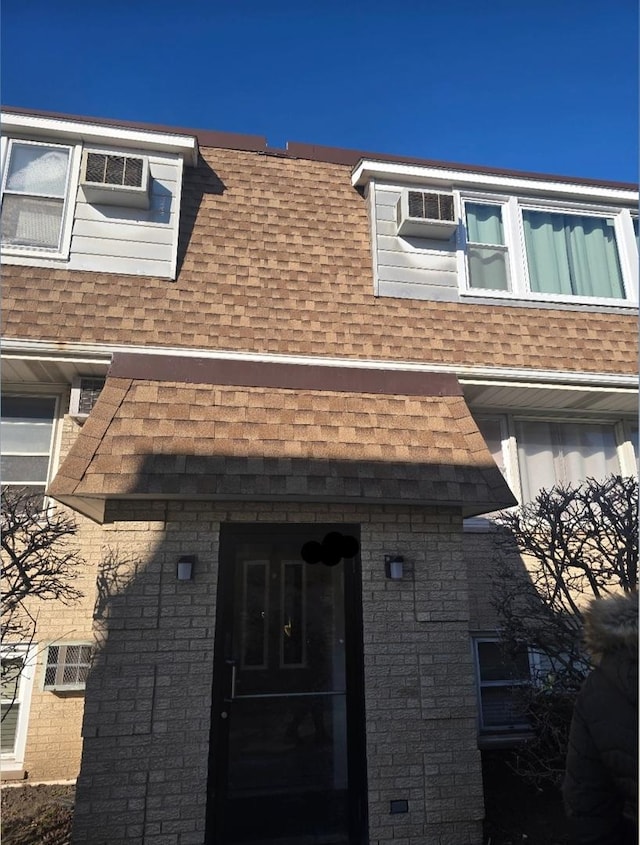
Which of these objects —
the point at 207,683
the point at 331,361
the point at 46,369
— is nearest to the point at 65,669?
the point at 207,683

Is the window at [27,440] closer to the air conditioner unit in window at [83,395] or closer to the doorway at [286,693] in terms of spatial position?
the air conditioner unit in window at [83,395]

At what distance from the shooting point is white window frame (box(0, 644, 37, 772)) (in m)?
5.55

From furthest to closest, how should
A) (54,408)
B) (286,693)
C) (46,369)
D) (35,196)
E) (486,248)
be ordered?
(486,248) → (35,196) → (54,408) → (46,369) → (286,693)

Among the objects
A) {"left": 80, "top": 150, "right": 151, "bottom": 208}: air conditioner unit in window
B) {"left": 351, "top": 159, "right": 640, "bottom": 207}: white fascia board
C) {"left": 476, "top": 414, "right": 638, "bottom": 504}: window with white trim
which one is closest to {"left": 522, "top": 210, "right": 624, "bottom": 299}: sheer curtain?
{"left": 351, "top": 159, "right": 640, "bottom": 207}: white fascia board

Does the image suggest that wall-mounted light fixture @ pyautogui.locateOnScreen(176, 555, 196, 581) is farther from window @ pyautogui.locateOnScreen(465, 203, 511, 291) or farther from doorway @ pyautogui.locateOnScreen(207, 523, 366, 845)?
window @ pyautogui.locateOnScreen(465, 203, 511, 291)

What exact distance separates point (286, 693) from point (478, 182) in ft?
21.5

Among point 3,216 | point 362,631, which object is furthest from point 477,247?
point 3,216

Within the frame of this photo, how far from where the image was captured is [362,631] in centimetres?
471

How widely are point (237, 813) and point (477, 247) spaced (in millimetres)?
6694

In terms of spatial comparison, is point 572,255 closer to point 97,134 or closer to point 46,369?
point 97,134

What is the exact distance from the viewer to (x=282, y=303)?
21.7ft

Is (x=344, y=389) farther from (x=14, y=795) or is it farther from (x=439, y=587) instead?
(x=14, y=795)

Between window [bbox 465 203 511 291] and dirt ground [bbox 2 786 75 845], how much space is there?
6927 millimetres

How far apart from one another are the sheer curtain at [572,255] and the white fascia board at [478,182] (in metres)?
0.30
